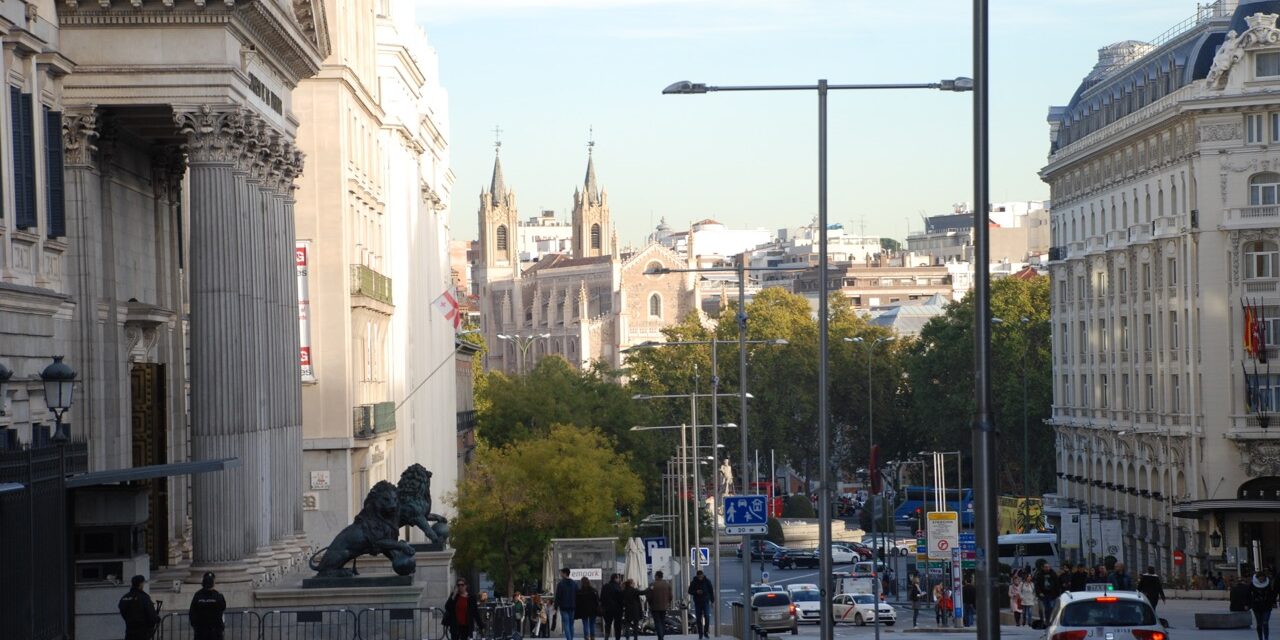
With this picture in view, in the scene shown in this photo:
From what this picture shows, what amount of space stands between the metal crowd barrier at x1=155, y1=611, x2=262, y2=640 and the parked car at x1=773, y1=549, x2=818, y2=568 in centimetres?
7790

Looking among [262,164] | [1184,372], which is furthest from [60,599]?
[1184,372]

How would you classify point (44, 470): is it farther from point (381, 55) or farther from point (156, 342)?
point (381, 55)

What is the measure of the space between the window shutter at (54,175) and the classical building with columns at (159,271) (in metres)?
0.03

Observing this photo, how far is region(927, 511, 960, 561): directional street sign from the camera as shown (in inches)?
1996

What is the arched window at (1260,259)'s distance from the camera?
77688 mm

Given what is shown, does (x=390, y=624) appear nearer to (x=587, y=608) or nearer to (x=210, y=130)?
(x=210, y=130)

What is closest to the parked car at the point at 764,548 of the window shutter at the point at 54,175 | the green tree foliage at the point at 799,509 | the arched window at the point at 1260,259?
the green tree foliage at the point at 799,509

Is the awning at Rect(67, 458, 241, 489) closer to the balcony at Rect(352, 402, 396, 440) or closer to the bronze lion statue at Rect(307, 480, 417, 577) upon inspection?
the bronze lion statue at Rect(307, 480, 417, 577)

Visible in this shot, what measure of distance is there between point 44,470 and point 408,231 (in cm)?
4453

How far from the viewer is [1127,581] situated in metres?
45.7

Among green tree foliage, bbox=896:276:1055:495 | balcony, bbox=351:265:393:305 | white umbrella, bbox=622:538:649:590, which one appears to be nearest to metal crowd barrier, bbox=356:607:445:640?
balcony, bbox=351:265:393:305

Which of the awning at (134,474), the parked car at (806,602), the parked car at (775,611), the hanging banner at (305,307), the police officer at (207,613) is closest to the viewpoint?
the awning at (134,474)

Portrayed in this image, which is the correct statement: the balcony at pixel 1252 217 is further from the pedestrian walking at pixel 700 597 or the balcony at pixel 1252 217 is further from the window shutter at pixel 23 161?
the window shutter at pixel 23 161

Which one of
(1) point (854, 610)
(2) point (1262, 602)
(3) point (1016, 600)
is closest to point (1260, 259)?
(1) point (854, 610)
